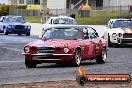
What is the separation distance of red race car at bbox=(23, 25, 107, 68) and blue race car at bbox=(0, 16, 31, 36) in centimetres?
2430

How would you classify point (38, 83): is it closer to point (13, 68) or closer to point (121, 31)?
point (13, 68)

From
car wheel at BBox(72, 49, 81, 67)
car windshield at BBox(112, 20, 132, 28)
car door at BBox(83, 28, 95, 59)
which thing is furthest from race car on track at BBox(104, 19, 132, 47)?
car wheel at BBox(72, 49, 81, 67)

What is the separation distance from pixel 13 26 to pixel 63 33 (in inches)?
985

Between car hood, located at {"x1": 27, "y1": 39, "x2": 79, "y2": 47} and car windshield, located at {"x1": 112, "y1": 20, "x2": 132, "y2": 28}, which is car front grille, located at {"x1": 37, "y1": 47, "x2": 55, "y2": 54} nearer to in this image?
car hood, located at {"x1": 27, "y1": 39, "x2": 79, "y2": 47}

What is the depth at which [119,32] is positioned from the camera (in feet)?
98.7

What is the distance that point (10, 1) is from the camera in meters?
112

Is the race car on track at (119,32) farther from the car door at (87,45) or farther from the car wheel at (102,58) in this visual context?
the car door at (87,45)

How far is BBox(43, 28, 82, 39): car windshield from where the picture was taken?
18.8m

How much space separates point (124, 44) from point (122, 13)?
3047cm

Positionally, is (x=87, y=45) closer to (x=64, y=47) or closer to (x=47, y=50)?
(x=64, y=47)

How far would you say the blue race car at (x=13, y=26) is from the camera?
144ft

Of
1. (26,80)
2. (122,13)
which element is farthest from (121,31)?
(122,13)

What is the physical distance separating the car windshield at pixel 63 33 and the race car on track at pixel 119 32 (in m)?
A: 11.1

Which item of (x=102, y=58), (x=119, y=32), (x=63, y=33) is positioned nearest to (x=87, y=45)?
(x=63, y=33)
